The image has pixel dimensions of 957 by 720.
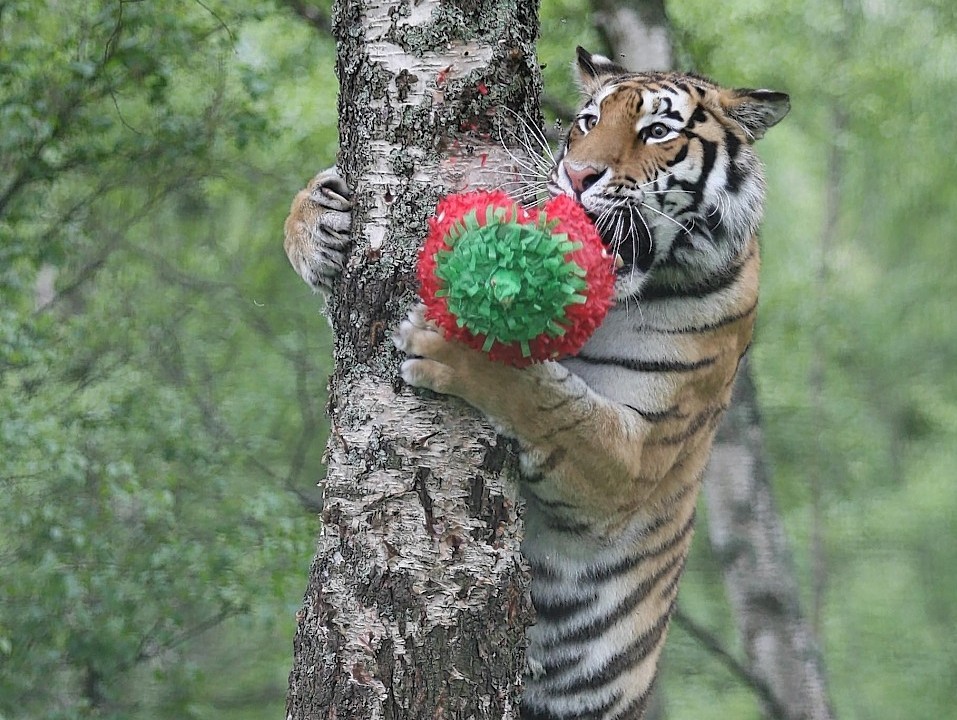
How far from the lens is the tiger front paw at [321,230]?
2326 mm

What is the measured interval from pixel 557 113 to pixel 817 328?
484cm

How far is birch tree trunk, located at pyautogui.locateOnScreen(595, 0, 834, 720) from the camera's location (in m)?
5.21

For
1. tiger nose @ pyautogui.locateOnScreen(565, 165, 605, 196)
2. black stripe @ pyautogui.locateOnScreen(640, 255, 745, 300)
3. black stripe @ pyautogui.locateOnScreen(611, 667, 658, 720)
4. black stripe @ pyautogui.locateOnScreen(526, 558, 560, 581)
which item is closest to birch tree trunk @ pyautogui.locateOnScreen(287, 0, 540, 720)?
tiger nose @ pyautogui.locateOnScreen(565, 165, 605, 196)

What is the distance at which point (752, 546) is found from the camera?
17.2ft

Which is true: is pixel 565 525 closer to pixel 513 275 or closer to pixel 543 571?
pixel 543 571

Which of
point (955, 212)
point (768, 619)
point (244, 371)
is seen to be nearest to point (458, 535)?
point (768, 619)

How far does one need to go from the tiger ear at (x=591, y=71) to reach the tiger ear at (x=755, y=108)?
287 millimetres

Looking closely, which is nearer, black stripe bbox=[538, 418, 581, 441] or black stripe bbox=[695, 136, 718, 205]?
black stripe bbox=[538, 418, 581, 441]

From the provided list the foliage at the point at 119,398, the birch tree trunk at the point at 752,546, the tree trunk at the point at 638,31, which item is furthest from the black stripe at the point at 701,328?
the tree trunk at the point at 638,31

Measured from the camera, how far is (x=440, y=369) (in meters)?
2.11

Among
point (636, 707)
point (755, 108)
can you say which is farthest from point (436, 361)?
point (636, 707)

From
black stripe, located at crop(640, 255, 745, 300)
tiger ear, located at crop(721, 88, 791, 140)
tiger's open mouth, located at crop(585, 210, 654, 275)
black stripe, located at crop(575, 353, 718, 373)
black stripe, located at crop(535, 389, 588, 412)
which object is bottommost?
black stripe, located at crop(535, 389, 588, 412)

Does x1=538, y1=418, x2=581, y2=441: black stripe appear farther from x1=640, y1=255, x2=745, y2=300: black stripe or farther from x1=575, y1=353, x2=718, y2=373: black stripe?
x1=640, y1=255, x2=745, y2=300: black stripe

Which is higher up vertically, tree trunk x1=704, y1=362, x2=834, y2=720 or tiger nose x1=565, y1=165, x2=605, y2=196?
tiger nose x1=565, y1=165, x2=605, y2=196
